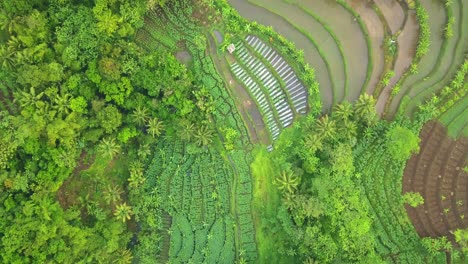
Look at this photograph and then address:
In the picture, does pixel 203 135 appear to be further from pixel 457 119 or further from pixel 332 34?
pixel 457 119

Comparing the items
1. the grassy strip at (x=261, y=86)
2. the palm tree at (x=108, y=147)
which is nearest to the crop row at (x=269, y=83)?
the grassy strip at (x=261, y=86)

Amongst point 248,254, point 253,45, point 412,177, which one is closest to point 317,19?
point 253,45

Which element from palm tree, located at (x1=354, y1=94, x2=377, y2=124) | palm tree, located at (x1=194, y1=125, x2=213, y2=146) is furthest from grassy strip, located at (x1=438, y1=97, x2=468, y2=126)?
palm tree, located at (x1=194, y1=125, x2=213, y2=146)

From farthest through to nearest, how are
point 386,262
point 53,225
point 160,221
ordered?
point 160,221
point 386,262
point 53,225

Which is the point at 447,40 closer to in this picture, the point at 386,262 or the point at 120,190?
the point at 386,262

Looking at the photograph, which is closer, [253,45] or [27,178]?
[27,178]

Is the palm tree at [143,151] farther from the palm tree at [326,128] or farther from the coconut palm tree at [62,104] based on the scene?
the palm tree at [326,128]
